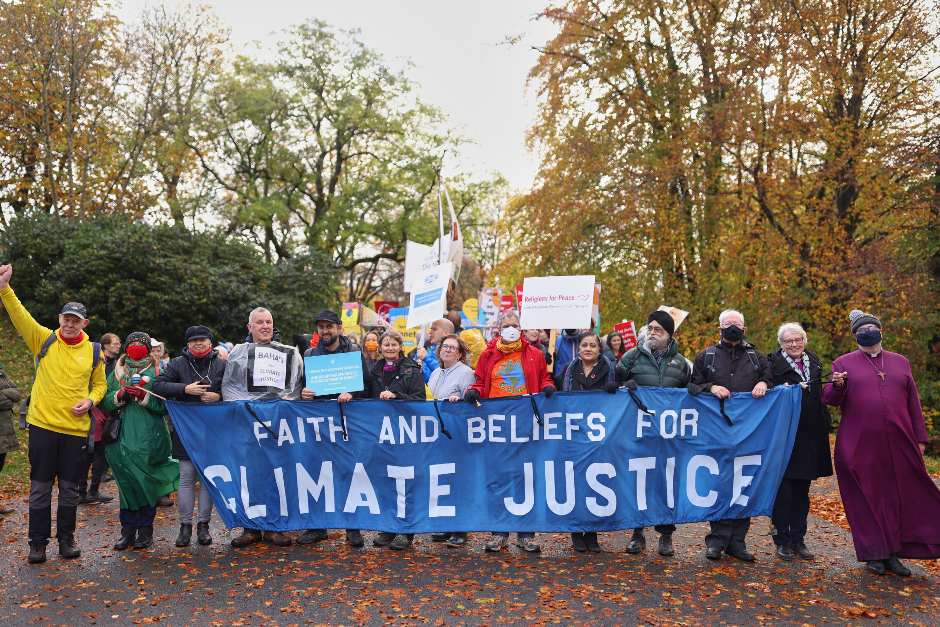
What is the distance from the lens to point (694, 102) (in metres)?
21.5

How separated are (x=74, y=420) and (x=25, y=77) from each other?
15562 millimetres

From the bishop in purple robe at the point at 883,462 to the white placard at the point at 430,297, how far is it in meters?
7.02

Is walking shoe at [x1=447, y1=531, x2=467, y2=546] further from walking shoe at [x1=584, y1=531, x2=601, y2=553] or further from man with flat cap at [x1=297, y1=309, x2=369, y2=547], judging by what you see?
walking shoe at [x1=584, y1=531, x2=601, y2=553]

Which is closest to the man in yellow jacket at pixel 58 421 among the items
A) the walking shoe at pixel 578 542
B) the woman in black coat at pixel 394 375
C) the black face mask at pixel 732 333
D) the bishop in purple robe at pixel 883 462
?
the woman in black coat at pixel 394 375

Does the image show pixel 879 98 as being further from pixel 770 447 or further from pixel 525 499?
pixel 525 499

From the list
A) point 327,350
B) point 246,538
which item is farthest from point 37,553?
point 327,350

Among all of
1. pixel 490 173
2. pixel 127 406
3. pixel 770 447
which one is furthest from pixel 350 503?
pixel 490 173

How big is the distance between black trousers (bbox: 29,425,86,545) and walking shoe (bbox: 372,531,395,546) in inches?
98.0

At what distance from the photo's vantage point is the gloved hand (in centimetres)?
743

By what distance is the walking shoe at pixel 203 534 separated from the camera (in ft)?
24.8

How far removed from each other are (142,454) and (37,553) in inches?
42.9

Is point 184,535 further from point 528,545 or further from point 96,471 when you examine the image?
point 96,471

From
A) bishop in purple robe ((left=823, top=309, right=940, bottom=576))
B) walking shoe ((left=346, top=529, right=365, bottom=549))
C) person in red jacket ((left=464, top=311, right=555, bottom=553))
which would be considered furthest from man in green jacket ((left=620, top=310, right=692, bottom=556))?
walking shoe ((left=346, top=529, right=365, bottom=549))

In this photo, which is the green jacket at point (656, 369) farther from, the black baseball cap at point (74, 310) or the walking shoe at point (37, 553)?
the walking shoe at point (37, 553)
